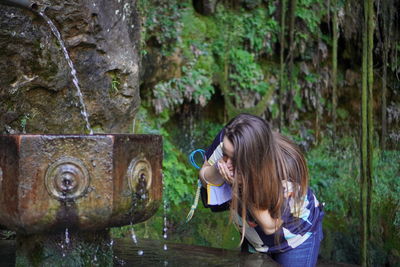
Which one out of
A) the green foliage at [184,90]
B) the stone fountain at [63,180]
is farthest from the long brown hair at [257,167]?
the green foliage at [184,90]

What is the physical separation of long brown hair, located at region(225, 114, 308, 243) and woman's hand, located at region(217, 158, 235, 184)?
55 mm

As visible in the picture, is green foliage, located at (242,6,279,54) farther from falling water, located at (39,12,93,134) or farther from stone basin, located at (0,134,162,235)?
stone basin, located at (0,134,162,235)

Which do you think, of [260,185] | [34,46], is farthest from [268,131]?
[34,46]

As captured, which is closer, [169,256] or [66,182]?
[66,182]

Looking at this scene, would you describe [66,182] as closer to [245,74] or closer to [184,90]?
[184,90]

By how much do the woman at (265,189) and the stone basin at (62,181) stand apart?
1.80 feet

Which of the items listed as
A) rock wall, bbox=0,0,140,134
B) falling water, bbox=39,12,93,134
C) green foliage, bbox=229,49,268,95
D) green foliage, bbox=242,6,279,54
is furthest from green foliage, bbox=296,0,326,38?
falling water, bbox=39,12,93,134

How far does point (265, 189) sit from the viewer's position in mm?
2814

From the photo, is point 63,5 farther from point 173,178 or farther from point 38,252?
point 173,178

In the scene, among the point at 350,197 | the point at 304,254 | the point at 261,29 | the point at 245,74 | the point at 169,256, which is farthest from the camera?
the point at 261,29

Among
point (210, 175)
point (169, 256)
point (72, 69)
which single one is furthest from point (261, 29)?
point (210, 175)

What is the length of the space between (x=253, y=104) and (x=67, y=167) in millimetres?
6626

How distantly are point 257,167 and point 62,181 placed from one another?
3.73ft

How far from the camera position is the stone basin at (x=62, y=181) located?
9.95 ft
